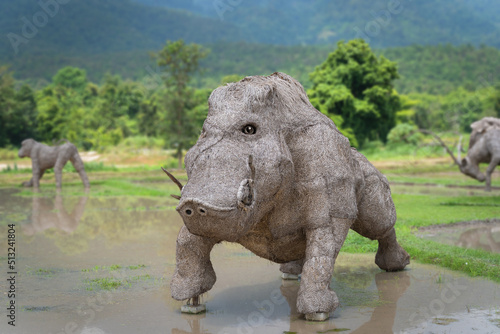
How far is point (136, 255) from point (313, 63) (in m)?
88.0

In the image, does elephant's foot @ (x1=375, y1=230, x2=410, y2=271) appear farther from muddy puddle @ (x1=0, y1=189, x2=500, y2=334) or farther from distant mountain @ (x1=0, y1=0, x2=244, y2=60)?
distant mountain @ (x1=0, y1=0, x2=244, y2=60)

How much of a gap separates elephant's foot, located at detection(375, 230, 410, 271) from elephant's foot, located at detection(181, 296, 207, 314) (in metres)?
2.66

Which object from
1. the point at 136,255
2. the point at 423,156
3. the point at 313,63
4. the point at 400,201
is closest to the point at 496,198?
the point at 400,201

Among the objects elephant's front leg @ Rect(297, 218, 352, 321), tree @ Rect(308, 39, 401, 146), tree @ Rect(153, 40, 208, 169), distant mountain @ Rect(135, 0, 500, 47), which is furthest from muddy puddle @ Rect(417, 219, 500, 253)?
Result: distant mountain @ Rect(135, 0, 500, 47)

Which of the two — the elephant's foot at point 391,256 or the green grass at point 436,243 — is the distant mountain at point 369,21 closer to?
the green grass at point 436,243

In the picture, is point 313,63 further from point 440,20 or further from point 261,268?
point 440,20

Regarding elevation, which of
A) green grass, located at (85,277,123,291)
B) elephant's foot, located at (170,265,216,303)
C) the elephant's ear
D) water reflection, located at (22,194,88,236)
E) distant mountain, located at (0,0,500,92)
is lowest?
water reflection, located at (22,194,88,236)

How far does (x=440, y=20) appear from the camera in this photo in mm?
181625

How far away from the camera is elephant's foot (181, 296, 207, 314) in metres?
5.70

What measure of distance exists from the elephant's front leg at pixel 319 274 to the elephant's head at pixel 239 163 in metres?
0.51

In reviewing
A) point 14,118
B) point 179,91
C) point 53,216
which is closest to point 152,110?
point 14,118

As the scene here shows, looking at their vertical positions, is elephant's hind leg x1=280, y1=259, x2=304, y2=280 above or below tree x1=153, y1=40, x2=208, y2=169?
below

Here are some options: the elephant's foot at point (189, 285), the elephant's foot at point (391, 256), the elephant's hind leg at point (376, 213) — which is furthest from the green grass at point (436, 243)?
the elephant's foot at point (189, 285)

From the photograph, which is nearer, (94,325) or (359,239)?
(94,325)
